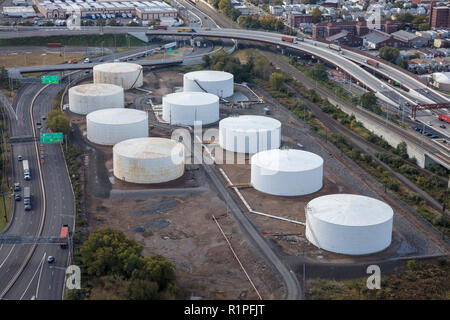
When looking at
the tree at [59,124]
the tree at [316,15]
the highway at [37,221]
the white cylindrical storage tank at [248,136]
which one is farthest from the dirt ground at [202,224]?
the tree at [316,15]

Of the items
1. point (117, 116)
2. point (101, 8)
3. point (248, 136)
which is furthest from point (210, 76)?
point (101, 8)

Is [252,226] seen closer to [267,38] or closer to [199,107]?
[199,107]

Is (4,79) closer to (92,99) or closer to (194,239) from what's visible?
(92,99)

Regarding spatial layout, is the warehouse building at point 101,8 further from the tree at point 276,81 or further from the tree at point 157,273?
the tree at point 157,273

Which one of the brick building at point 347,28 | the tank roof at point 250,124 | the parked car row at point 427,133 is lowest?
the parked car row at point 427,133

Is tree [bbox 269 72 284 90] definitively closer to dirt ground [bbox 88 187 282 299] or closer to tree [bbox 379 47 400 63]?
tree [bbox 379 47 400 63]
